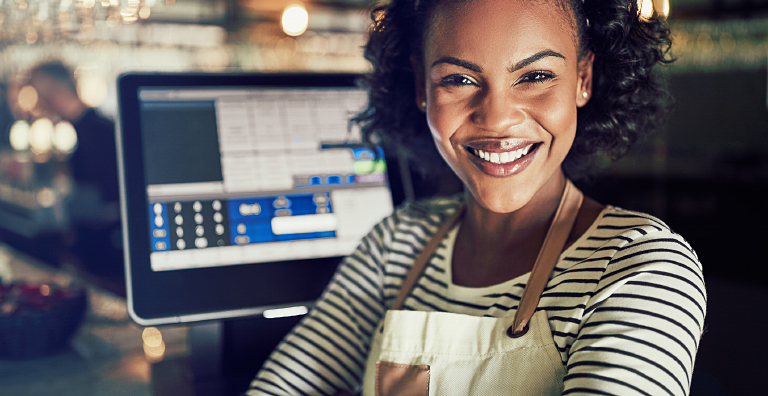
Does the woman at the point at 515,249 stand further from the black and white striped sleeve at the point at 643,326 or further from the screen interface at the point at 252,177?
the screen interface at the point at 252,177

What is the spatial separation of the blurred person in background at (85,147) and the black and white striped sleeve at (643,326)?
169cm

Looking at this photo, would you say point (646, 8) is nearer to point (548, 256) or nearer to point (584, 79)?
point (584, 79)

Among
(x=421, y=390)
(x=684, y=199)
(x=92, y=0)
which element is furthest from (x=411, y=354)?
(x=684, y=199)

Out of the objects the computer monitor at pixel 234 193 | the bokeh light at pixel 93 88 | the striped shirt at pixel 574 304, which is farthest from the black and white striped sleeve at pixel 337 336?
the bokeh light at pixel 93 88

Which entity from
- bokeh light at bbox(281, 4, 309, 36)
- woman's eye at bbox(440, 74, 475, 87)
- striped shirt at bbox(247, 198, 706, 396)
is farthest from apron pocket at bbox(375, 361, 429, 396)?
bokeh light at bbox(281, 4, 309, 36)

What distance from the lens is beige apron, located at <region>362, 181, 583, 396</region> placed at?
672mm

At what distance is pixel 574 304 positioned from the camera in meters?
0.66

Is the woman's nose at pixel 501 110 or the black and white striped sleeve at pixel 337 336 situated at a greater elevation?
the woman's nose at pixel 501 110

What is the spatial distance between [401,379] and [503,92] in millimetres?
409

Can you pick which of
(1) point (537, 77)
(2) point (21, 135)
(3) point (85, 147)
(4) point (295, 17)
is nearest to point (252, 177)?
(1) point (537, 77)

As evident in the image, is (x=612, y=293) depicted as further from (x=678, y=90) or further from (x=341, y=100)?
(x=678, y=90)

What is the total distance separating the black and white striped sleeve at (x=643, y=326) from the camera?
57cm

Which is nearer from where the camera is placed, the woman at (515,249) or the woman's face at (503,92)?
the woman at (515,249)

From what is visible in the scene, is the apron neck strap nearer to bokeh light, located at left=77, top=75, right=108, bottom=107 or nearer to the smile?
the smile
